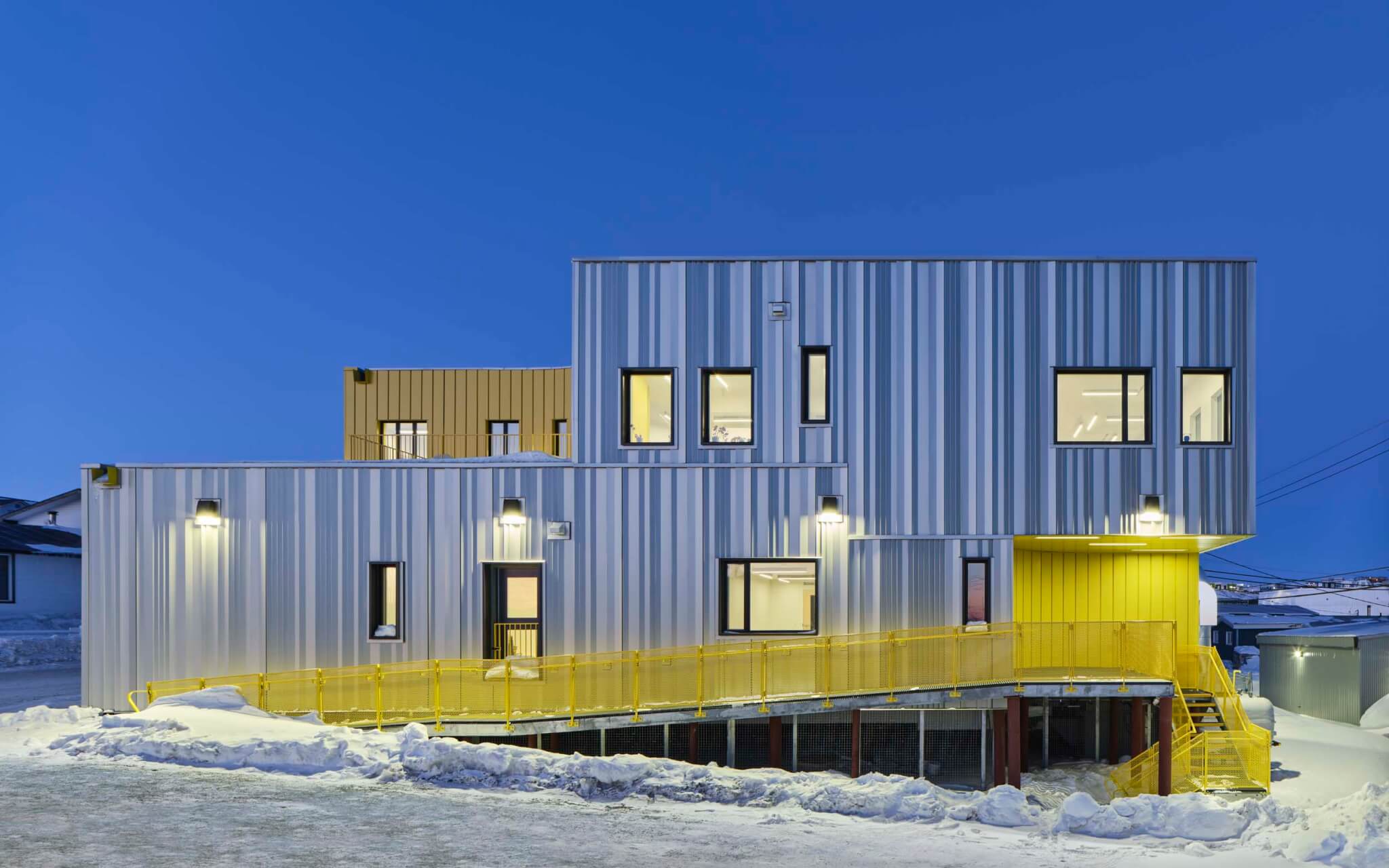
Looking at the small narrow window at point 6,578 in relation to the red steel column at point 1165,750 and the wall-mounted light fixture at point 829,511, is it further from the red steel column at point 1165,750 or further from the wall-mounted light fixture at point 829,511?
the red steel column at point 1165,750

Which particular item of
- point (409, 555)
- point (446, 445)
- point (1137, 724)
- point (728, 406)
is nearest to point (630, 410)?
point (728, 406)

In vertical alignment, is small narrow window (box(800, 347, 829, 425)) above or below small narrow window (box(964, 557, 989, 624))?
above

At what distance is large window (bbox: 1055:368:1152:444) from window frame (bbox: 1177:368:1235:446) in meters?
0.47

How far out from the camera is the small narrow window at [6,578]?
112ft

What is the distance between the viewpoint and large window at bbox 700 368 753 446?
16312 millimetres

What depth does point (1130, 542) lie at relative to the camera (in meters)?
16.8

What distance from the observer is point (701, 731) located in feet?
51.7

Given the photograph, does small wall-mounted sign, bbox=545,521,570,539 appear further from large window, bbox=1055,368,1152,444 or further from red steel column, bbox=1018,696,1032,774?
large window, bbox=1055,368,1152,444

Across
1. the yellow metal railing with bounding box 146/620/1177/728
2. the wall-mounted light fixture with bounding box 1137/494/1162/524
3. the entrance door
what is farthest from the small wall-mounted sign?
the wall-mounted light fixture with bounding box 1137/494/1162/524

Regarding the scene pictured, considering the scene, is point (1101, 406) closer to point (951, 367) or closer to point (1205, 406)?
point (1205, 406)

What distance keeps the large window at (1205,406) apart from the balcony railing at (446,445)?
17734 mm

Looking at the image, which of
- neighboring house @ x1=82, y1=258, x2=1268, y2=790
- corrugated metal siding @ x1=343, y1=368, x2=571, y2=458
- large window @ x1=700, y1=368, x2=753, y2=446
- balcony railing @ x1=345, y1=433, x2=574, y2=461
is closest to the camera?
neighboring house @ x1=82, y1=258, x2=1268, y2=790

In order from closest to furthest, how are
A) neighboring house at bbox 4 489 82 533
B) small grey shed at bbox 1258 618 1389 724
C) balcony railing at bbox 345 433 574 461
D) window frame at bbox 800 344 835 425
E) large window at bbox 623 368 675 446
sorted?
window frame at bbox 800 344 835 425 → large window at bbox 623 368 675 446 → small grey shed at bbox 1258 618 1389 724 → balcony railing at bbox 345 433 574 461 → neighboring house at bbox 4 489 82 533

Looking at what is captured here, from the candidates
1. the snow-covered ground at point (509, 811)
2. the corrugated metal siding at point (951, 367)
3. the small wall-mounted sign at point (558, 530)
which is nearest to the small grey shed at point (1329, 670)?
the corrugated metal siding at point (951, 367)
